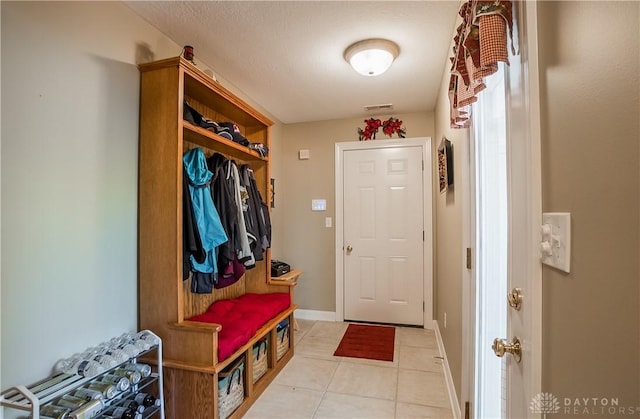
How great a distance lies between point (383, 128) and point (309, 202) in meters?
1.20

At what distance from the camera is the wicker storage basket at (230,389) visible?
1661 mm

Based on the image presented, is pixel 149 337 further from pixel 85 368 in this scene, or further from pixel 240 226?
pixel 240 226

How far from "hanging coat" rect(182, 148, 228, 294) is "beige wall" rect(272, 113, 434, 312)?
1.60 m

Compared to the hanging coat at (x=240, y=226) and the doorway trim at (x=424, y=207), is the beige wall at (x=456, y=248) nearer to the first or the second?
the doorway trim at (x=424, y=207)

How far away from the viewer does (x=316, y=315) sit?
11.5 feet

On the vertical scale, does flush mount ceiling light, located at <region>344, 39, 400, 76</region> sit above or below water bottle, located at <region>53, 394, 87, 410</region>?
above

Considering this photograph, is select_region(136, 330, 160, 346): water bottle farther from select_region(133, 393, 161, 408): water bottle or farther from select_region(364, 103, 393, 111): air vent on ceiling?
select_region(364, 103, 393, 111): air vent on ceiling

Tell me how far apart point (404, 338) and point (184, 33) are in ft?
10.2

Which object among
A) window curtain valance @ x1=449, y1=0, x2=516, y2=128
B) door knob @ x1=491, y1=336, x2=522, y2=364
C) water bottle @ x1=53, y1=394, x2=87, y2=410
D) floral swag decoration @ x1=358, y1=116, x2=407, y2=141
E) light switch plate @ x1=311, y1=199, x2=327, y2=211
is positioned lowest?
water bottle @ x1=53, y1=394, x2=87, y2=410

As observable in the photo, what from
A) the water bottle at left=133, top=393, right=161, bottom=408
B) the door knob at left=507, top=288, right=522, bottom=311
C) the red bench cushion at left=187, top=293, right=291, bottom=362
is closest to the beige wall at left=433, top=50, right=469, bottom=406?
the door knob at left=507, top=288, right=522, bottom=311

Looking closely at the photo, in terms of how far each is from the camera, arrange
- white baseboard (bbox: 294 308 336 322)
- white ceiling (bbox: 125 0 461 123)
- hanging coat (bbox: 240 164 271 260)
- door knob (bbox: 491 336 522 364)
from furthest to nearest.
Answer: white baseboard (bbox: 294 308 336 322) → hanging coat (bbox: 240 164 271 260) → white ceiling (bbox: 125 0 461 123) → door knob (bbox: 491 336 522 364)

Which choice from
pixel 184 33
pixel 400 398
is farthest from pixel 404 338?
pixel 184 33

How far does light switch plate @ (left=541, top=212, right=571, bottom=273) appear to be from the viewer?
548 millimetres

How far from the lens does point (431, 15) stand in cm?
165
